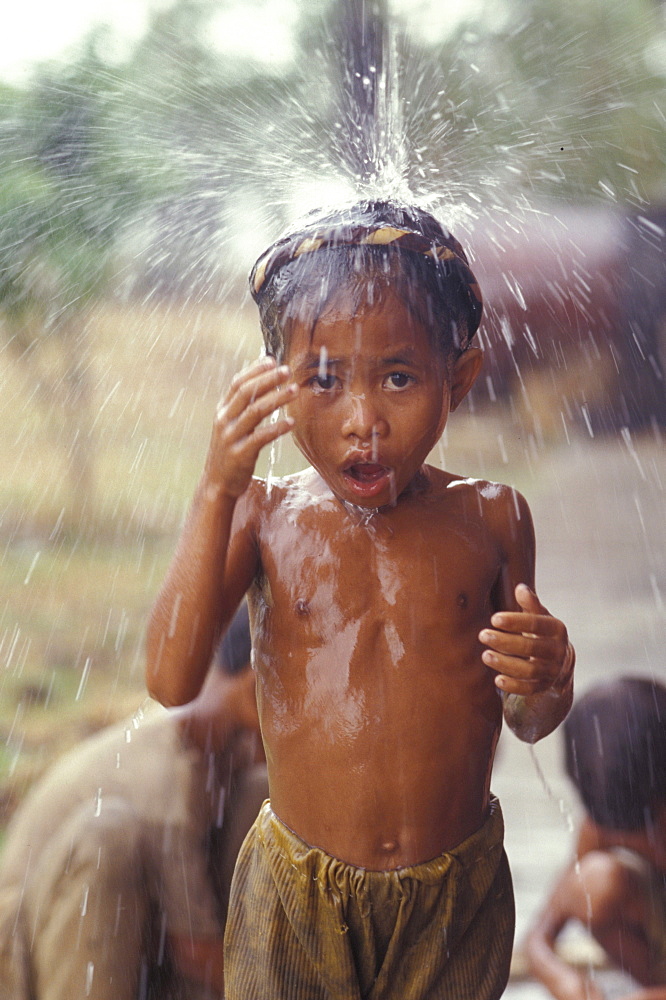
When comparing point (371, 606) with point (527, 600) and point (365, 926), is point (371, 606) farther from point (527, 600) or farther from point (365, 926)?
point (365, 926)

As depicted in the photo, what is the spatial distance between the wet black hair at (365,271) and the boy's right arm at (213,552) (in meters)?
0.10

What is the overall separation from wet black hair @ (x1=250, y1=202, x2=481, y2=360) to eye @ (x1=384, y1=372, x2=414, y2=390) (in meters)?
0.06

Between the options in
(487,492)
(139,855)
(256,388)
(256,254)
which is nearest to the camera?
(256,388)

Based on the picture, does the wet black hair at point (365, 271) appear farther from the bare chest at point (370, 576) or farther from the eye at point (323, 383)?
the bare chest at point (370, 576)

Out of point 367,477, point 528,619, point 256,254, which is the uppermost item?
point 256,254

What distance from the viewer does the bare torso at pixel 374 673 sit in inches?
42.3

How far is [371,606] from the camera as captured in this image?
1.08 metres

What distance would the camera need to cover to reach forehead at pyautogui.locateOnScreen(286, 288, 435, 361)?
986 mm

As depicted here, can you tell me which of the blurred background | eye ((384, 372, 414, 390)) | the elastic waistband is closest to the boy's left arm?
the elastic waistband

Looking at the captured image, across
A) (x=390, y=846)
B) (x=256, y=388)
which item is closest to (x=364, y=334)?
(x=256, y=388)

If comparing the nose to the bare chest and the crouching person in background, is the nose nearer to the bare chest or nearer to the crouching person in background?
the bare chest

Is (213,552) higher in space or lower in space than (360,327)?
lower

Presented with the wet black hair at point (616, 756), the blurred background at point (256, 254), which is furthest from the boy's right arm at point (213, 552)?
the wet black hair at point (616, 756)

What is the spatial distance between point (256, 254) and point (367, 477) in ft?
2.67
